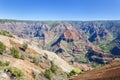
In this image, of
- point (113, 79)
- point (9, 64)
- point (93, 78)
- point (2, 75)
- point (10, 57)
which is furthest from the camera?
point (10, 57)

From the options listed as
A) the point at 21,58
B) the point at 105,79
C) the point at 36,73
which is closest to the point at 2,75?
the point at 36,73

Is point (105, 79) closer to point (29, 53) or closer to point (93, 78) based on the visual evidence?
point (93, 78)

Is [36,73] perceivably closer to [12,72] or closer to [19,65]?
[19,65]

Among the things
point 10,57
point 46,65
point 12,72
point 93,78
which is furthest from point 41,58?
point 93,78

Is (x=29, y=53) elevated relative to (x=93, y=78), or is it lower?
lower

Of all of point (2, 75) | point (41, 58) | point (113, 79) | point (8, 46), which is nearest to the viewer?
point (113, 79)

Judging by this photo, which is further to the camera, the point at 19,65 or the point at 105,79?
the point at 19,65

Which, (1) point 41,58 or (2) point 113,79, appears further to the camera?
(1) point 41,58

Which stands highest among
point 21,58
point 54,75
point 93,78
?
point 93,78

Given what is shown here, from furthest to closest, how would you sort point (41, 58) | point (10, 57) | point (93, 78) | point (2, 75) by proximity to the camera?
1. point (41, 58)
2. point (10, 57)
3. point (2, 75)
4. point (93, 78)
